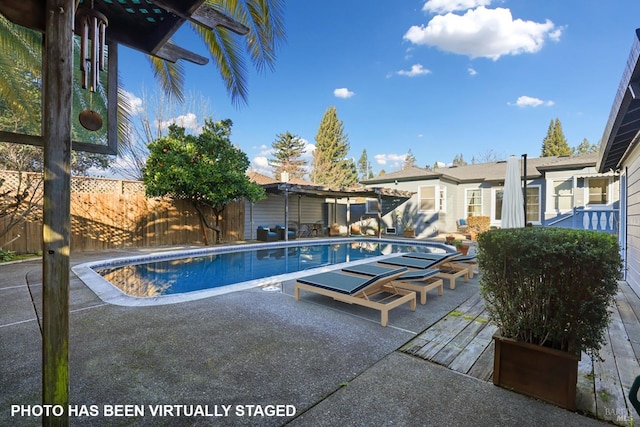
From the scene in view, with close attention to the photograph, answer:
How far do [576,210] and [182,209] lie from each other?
1592cm

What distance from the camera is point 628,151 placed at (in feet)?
18.8

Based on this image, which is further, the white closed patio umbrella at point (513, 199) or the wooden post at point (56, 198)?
the white closed patio umbrella at point (513, 199)

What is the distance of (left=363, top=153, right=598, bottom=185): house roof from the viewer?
13122 mm

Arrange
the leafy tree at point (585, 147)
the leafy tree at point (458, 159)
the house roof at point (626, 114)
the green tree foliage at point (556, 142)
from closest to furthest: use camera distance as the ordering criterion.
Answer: the house roof at point (626, 114), the green tree foliage at point (556, 142), the leafy tree at point (585, 147), the leafy tree at point (458, 159)

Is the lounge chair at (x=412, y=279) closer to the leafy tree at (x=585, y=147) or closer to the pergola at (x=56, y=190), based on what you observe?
the pergola at (x=56, y=190)

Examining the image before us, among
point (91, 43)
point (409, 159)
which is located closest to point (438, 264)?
point (91, 43)

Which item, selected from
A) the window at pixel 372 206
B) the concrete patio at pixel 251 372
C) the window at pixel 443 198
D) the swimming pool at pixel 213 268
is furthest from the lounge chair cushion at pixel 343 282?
the window at pixel 372 206

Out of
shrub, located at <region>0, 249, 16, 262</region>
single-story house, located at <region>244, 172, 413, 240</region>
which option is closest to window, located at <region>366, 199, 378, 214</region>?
single-story house, located at <region>244, 172, 413, 240</region>

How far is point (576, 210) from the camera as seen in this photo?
11.8 m

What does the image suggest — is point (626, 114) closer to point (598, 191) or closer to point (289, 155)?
point (598, 191)

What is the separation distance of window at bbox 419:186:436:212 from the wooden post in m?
16.7

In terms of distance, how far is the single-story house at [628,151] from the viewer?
2895mm

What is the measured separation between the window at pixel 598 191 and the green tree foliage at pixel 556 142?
26065 mm

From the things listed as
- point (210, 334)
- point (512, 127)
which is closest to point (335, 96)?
point (512, 127)
